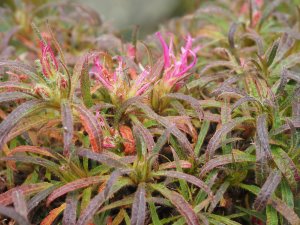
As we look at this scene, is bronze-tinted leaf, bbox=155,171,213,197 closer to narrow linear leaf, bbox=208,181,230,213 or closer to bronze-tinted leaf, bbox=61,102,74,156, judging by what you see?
narrow linear leaf, bbox=208,181,230,213

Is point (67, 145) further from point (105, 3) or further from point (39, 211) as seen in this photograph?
point (105, 3)

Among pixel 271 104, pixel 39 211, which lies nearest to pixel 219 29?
pixel 271 104

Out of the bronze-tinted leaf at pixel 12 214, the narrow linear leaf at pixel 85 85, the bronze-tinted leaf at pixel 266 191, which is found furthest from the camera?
the narrow linear leaf at pixel 85 85

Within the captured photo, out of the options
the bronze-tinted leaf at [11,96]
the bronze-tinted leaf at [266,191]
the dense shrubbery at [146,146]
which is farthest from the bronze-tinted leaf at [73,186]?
the bronze-tinted leaf at [266,191]

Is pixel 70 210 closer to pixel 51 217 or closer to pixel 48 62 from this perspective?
pixel 51 217

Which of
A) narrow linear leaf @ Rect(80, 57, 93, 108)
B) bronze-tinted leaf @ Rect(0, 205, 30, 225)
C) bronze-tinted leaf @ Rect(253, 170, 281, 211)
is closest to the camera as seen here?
bronze-tinted leaf @ Rect(0, 205, 30, 225)

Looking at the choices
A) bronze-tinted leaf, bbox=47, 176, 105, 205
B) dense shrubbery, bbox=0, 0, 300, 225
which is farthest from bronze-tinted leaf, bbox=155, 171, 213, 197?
bronze-tinted leaf, bbox=47, 176, 105, 205

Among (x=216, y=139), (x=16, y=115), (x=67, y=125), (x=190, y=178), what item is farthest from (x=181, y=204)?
(x=16, y=115)

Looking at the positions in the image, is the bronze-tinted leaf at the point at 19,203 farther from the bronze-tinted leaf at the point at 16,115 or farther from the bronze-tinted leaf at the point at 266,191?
the bronze-tinted leaf at the point at 266,191
